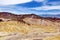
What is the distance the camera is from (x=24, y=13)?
219 centimetres

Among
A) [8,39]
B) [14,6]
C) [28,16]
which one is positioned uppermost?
[14,6]

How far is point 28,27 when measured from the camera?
7.13 ft

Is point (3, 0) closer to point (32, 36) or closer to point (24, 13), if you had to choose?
point (24, 13)

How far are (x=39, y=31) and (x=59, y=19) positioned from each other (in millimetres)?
337

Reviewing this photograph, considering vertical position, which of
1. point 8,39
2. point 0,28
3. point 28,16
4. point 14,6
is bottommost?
point 8,39

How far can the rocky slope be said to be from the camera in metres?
2.13

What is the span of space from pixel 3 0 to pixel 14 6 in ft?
0.61

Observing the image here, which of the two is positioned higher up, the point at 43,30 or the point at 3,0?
the point at 3,0

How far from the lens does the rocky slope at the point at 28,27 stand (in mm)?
2131

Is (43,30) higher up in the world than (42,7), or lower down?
lower down

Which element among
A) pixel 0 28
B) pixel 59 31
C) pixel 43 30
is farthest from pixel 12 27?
pixel 59 31

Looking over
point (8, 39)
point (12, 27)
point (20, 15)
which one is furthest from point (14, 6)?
point (8, 39)

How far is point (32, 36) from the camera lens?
213cm

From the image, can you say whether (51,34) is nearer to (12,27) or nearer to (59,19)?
(59,19)
